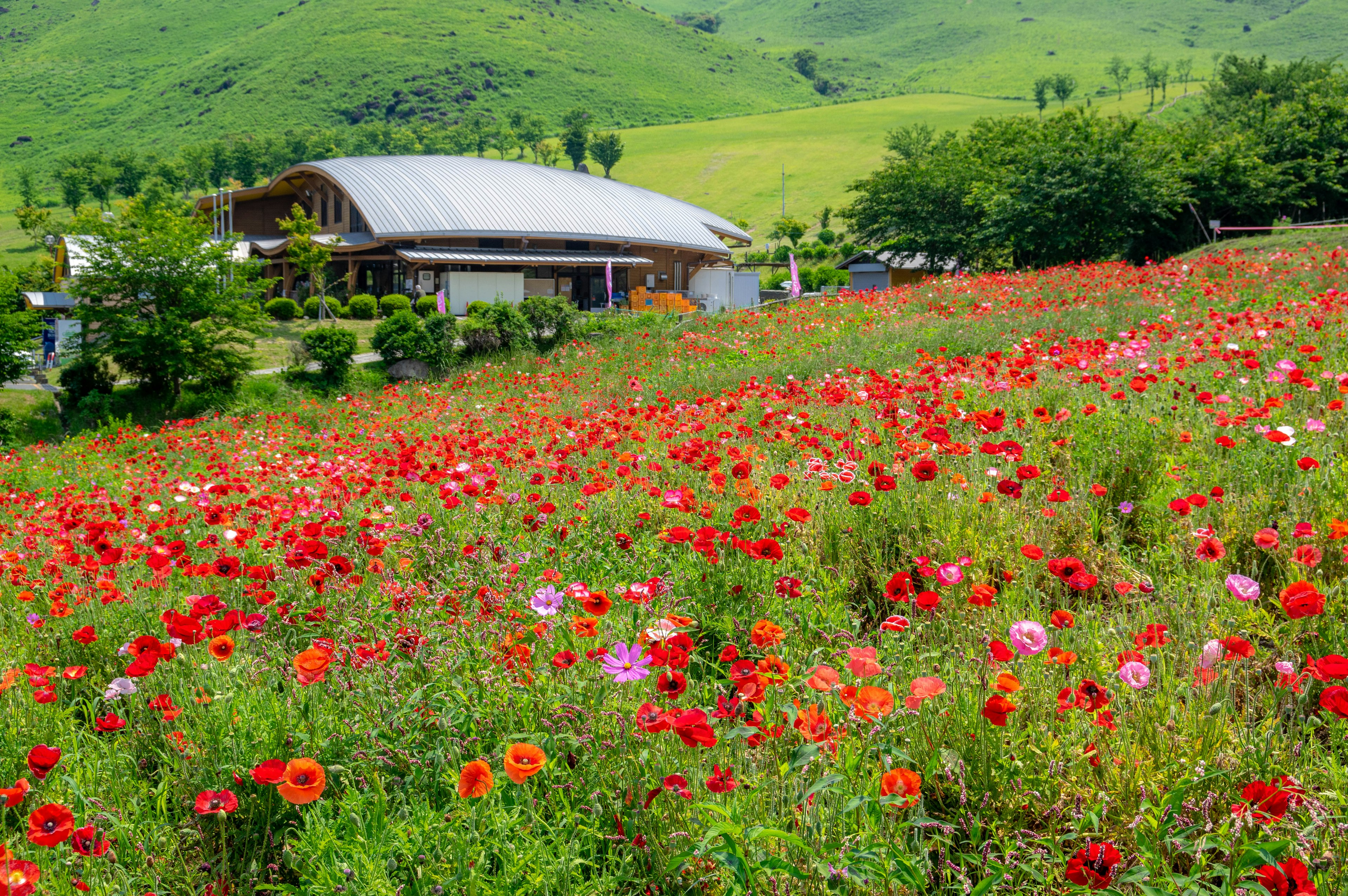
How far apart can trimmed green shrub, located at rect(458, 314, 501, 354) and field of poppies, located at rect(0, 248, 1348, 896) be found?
1614 centimetres

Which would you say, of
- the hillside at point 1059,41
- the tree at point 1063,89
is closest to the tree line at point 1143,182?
the tree at point 1063,89

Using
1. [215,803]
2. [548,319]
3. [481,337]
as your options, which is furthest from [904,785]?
[481,337]

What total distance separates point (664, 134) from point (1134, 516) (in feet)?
406

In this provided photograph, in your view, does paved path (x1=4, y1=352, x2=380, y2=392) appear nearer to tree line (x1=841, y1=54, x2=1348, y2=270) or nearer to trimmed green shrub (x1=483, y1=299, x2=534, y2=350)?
trimmed green shrub (x1=483, y1=299, x2=534, y2=350)

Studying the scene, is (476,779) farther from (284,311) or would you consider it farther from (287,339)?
(284,311)

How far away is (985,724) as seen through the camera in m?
2.19

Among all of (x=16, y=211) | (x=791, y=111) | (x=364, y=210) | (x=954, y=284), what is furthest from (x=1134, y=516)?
(x=791, y=111)

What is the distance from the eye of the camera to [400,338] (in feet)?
74.1

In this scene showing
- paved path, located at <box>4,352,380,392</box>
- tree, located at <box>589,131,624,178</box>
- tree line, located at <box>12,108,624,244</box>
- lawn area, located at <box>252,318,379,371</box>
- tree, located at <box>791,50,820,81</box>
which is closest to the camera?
paved path, located at <box>4,352,380,392</box>

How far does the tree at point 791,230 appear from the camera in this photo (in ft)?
229

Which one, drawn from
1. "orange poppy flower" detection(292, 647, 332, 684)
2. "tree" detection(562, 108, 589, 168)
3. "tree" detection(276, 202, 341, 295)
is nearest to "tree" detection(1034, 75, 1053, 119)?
"tree" detection(562, 108, 589, 168)

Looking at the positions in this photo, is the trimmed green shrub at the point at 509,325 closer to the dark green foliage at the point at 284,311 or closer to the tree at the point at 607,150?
the dark green foliage at the point at 284,311

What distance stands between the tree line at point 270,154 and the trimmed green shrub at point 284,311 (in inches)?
2160

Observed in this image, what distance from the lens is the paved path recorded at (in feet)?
75.0
